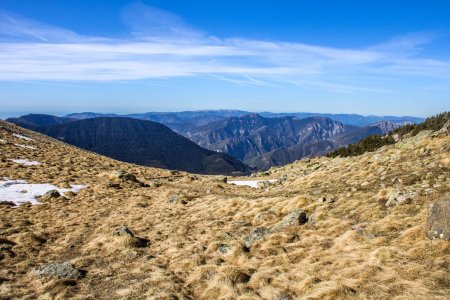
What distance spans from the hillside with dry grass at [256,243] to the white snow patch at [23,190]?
1429 mm

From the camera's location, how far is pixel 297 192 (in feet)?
75.7

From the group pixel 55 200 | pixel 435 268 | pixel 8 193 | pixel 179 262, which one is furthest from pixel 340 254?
pixel 8 193

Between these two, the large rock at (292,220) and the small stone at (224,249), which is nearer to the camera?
the small stone at (224,249)

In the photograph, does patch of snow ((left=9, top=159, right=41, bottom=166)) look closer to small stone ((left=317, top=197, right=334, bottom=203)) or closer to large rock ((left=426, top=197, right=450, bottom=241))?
small stone ((left=317, top=197, right=334, bottom=203))

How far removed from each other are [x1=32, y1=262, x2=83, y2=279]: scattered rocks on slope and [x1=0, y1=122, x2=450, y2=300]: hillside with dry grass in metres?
0.05

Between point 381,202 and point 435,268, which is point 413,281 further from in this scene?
point 381,202

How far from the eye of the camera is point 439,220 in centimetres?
1114

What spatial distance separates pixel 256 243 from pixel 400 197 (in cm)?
696

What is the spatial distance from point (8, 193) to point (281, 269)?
24.0 metres

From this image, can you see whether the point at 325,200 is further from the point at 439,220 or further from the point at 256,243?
the point at 439,220

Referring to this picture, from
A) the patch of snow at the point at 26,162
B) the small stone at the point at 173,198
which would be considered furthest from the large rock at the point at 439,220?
the patch of snow at the point at 26,162

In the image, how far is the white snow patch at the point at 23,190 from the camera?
25.1 m

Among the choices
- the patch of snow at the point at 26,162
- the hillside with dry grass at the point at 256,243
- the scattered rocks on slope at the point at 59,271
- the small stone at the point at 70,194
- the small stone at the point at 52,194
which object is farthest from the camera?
the patch of snow at the point at 26,162

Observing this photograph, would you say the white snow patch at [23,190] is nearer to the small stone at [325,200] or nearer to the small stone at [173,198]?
the small stone at [173,198]
